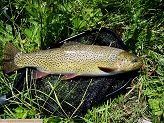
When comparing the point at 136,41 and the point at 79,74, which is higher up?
the point at 136,41

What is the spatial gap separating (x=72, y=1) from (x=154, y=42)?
0.87 metres

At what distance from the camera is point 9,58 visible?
3.33 m

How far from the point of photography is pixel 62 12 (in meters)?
3.45

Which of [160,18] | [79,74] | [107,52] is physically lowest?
[79,74]

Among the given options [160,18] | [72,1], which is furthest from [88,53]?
[160,18]

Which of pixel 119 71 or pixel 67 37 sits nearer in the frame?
pixel 119 71

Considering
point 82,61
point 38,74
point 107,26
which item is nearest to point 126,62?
point 82,61

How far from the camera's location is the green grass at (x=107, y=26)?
336 centimetres

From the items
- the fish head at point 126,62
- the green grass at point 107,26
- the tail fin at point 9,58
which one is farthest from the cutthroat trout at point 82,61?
the green grass at point 107,26

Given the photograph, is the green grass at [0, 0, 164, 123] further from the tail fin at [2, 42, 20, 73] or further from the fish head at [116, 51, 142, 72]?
the fish head at [116, 51, 142, 72]

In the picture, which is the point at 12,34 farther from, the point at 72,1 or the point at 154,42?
the point at 154,42

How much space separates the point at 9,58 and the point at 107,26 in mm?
973

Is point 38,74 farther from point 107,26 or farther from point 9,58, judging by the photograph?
point 107,26

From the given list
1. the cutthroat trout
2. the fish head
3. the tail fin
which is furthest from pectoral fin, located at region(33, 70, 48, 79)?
the fish head
